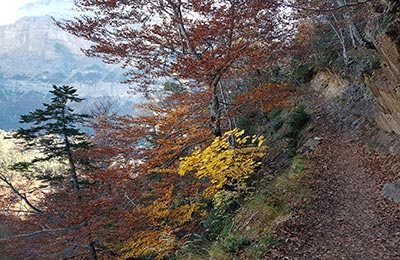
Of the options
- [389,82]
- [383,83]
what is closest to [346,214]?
[389,82]

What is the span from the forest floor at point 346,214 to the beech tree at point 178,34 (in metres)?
4.08

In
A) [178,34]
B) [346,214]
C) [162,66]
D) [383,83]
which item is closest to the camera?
[346,214]

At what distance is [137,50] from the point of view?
327 inches

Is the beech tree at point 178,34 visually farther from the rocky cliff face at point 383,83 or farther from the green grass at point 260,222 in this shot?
the green grass at point 260,222

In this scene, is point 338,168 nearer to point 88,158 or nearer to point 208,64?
point 208,64

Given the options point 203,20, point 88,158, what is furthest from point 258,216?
→ point 88,158

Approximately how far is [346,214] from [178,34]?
277 inches

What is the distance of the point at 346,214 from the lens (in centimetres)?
586

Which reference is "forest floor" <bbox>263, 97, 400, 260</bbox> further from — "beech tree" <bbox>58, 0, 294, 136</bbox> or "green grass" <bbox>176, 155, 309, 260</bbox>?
"beech tree" <bbox>58, 0, 294, 136</bbox>

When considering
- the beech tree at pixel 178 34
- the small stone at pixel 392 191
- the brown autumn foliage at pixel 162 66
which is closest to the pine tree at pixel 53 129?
the brown autumn foliage at pixel 162 66

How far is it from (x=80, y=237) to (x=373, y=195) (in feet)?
33.1

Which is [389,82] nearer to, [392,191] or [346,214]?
[392,191]

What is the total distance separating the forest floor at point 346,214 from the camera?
4.66 metres

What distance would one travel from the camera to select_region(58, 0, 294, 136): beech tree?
7414 mm
